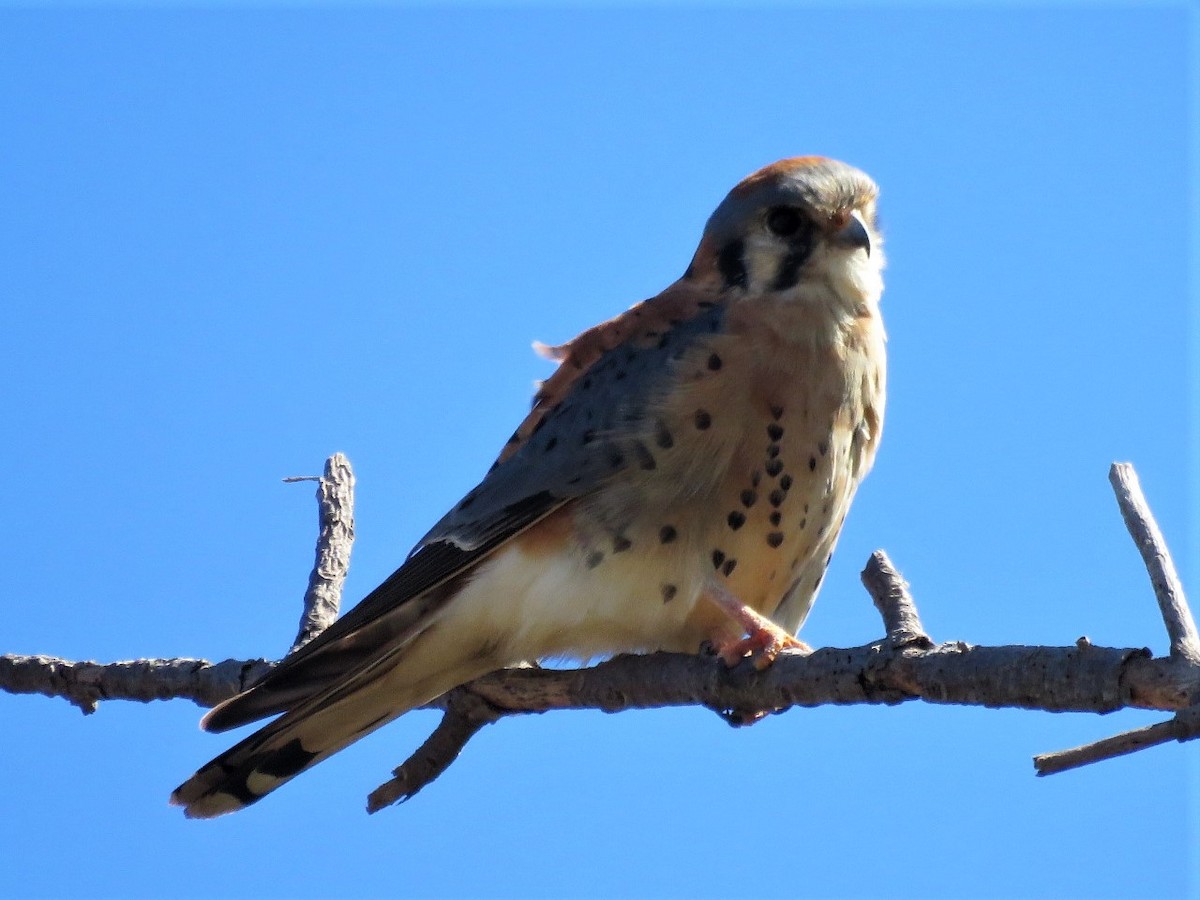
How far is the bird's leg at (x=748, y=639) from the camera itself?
3098mm

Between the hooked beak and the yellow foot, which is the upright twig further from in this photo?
the hooked beak

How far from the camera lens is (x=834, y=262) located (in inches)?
150

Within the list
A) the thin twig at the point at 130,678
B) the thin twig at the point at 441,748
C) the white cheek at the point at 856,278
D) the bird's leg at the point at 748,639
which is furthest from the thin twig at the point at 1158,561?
the thin twig at the point at 130,678

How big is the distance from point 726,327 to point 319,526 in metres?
1.18

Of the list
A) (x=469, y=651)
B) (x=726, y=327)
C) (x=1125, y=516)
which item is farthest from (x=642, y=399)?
(x=1125, y=516)

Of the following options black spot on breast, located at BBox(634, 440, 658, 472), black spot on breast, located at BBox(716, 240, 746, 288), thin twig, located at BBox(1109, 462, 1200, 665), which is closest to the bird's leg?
black spot on breast, located at BBox(634, 440, 658, 472)

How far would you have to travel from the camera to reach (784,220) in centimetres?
384

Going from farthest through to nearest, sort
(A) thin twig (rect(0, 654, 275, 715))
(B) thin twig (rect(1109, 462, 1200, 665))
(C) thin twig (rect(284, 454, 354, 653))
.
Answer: (C) thin twig (rect(284, 454, 354, 653)), (A) thin twig (rect(0, 654, 275, 715)), (B) thin twig (rect(1109, 462, 1200, 665))

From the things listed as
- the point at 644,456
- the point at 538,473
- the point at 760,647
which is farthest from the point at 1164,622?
the point at 538,473

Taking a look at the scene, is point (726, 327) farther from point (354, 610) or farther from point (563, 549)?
point (354, 610)

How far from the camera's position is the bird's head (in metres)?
3.80

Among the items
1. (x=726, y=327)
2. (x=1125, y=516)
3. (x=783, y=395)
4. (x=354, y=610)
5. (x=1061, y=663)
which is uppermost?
(x=726, y=327)

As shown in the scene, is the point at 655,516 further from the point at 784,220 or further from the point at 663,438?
the point at 784,220

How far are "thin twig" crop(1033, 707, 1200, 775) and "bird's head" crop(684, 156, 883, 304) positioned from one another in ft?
6.23
